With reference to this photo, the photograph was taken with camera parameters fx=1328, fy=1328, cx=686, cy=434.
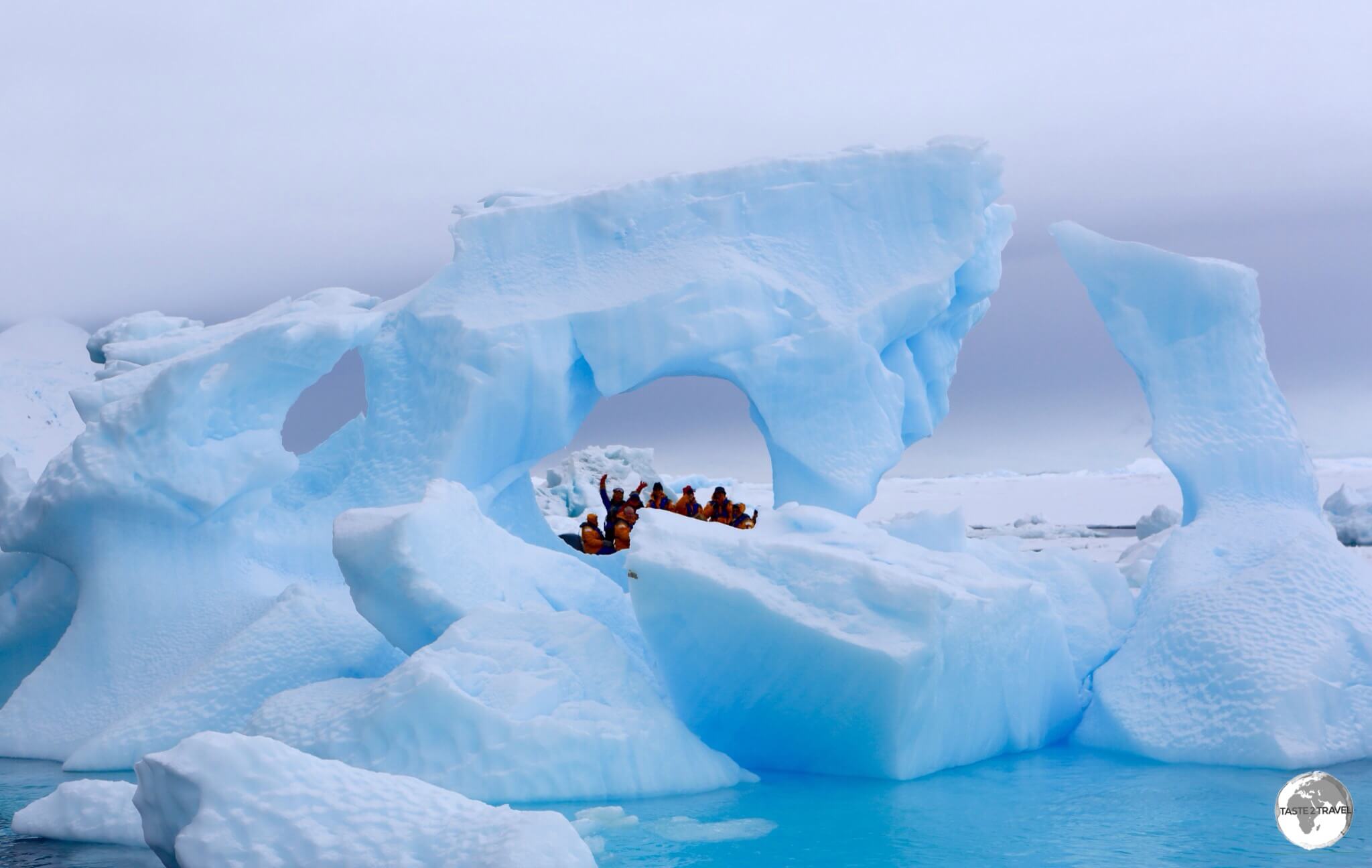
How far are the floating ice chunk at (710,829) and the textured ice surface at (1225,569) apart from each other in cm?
228

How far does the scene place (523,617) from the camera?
5863 millimetres

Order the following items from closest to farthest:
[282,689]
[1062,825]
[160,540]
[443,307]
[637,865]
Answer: [637,865] < [1062,825] < [282,689] < [160,540] < [443,307]

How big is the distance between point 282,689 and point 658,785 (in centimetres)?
202

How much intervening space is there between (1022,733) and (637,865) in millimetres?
2706

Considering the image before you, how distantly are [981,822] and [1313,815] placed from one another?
1.12 m

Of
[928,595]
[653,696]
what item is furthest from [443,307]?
[928,595]

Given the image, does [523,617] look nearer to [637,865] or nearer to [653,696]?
[653,696]

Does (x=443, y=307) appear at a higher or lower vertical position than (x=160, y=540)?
higher

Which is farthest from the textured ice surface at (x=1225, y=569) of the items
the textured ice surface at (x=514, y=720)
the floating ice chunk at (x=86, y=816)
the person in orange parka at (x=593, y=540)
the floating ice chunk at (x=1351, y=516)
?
the floating ice chunk at (x=1351, y=516)

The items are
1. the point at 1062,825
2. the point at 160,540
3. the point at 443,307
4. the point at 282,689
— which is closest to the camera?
the point at 1062,825

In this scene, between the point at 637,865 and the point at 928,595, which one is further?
the point at 928,595

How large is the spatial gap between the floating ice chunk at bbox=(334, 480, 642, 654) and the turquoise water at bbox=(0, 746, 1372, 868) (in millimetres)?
1301

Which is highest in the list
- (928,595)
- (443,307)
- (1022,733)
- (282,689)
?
(443,307)

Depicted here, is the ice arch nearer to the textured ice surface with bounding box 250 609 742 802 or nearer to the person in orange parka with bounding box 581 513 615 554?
the textured ice surface with bounding box 250 609 742 802
